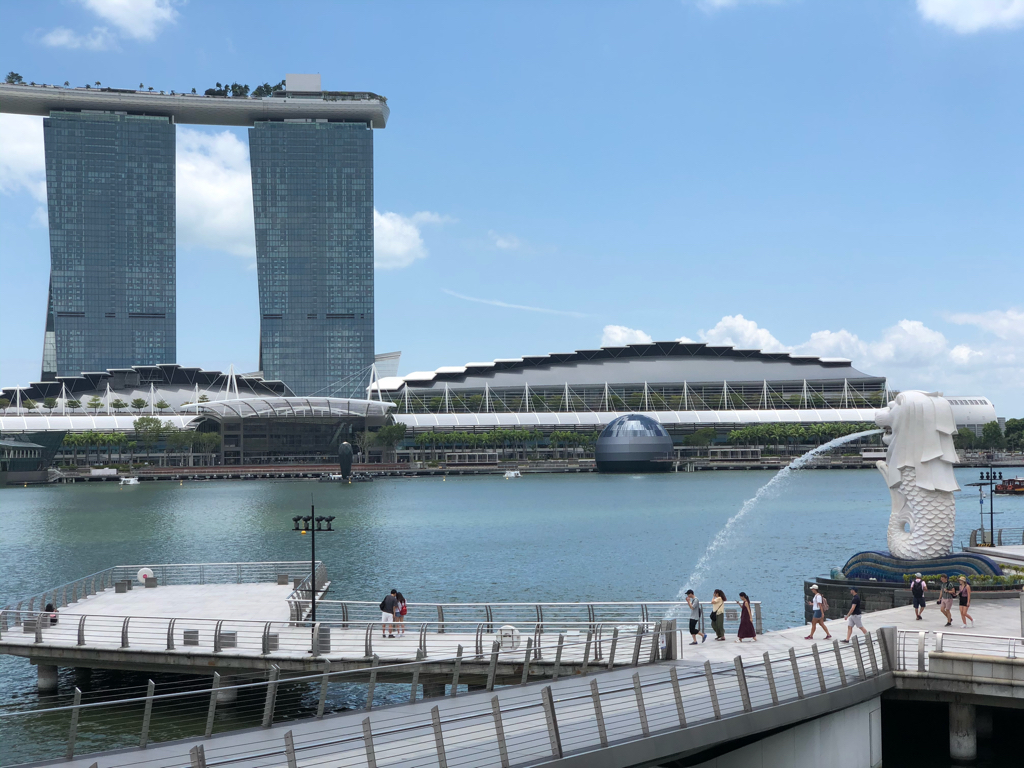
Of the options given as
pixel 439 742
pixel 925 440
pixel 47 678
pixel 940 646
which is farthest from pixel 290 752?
pixel 925 440

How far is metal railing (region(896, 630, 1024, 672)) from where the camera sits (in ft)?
70.2

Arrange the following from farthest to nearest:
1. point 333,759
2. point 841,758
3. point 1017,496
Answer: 1. point 1017,496
2. point 841,758
3. point 333,759

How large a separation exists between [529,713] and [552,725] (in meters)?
1.88

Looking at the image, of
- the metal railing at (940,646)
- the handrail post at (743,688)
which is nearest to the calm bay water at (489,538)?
the metal railing at (940,646)

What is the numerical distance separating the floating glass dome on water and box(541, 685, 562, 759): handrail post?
14877 centimetres

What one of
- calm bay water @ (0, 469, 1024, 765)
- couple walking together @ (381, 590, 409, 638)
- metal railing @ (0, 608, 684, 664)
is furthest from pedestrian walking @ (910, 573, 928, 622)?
couple walking together @ (381, 590, 409, 638)

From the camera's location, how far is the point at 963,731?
70.7 ft

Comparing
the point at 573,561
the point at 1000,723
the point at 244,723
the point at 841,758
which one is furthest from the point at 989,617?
the point at 573,561

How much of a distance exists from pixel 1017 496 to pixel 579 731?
357ft

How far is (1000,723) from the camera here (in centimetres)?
2367

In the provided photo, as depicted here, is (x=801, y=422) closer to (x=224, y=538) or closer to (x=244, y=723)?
(x=224, y=538)

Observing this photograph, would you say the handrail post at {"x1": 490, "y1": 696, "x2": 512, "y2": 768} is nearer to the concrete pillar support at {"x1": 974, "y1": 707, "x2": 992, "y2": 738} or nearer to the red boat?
the concrete pillar support at {"x1": 974, "y1": 707, "x2": 992, "y2": 738}

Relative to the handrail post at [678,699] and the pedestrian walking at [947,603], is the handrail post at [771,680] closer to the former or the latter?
the handrail post at [678,699]

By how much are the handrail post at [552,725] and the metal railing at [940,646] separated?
30.4 ft
